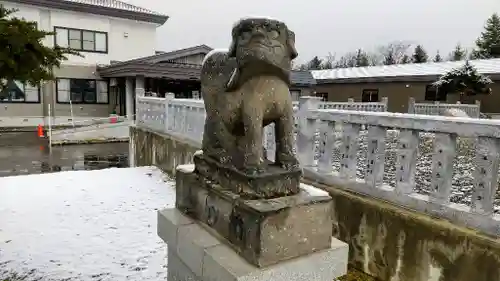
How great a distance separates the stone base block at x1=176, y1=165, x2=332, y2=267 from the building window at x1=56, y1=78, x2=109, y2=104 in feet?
69.2

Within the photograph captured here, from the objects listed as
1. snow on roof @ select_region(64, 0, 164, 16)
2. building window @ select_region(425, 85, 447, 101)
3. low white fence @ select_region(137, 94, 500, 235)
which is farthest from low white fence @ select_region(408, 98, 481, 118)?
snow on roof @ select_region(64, 0, 164, 16)

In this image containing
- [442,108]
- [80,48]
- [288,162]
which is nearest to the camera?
[288,162]

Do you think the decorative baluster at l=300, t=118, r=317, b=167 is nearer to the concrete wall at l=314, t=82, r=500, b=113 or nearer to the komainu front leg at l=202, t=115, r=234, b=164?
the komainu front leg at l=202, t=115, r=234, b=164

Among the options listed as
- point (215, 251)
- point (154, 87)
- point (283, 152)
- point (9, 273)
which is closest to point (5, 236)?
point (9, 273)

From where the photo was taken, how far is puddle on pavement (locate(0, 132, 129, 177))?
1084 cm

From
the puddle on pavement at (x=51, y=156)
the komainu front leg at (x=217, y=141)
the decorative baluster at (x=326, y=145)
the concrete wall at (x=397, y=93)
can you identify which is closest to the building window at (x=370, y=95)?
the concrete wall at (x=397, y=93)

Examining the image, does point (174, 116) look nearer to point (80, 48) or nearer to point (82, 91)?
point (82, 91)

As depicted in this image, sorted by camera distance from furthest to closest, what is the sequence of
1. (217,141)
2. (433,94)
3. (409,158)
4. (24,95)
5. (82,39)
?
1. (433,94)
2. (82,39)
3. (24,95)
4. (409,158)
5. (217,141)

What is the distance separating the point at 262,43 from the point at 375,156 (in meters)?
2.19

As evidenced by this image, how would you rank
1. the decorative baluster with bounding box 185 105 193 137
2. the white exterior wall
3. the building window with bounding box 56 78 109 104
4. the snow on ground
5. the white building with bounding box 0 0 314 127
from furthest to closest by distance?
the building window with bounding box 56 78 109 104, the white exterior wall, the white building with bounding box 0 0 314 127, the decorative baluster with bounding box 185 105 193 137, the snow on ground

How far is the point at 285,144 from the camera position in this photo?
81.6 inches

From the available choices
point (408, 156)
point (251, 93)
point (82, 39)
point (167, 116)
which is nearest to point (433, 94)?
point (167, 116)

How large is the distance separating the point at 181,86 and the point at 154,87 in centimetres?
197

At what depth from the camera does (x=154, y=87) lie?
68.4ft
